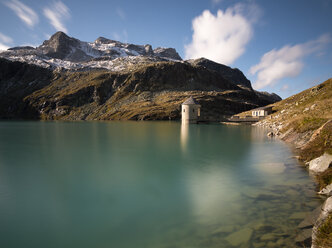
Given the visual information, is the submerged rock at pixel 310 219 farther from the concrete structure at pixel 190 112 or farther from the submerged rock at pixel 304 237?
the concrete structure at pixel 190 112

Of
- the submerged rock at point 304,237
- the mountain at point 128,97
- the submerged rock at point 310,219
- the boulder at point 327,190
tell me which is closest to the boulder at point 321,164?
the boulder at point 327,190

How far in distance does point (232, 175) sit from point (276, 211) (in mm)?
6548

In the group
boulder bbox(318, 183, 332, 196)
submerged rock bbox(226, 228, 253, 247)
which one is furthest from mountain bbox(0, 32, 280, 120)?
submerged rock bbox(226, 228, 253, 247)

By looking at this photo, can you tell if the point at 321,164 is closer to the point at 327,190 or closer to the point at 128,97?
the point at 327,190

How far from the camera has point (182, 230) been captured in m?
8.70

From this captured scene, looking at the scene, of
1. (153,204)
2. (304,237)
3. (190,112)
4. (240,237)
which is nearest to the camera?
(304,237)

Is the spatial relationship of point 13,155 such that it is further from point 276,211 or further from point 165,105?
point 165,105

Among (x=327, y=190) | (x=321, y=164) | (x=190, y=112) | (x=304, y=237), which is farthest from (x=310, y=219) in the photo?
(x=190, y=112)

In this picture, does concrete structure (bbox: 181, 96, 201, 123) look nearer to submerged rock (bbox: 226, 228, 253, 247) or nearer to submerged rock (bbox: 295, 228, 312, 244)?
submerged rock (bbox: 226, 228, 253, 247)

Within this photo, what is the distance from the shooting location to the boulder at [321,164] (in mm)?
14276

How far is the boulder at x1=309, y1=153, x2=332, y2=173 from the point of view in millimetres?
14276

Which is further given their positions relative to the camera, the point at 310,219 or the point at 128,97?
the point at 128,97

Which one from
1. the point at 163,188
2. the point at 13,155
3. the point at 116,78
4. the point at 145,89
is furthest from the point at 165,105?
the point at 163,188

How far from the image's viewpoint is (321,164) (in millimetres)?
15156
